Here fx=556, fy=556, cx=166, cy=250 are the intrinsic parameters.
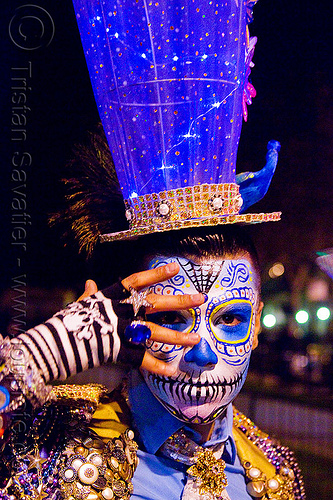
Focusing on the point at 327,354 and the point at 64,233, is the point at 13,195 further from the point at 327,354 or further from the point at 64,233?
the point at 327,354

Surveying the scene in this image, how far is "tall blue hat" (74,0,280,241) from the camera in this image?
2.06 meters

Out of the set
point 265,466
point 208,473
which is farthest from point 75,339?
point 265,466

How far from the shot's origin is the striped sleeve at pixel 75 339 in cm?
172

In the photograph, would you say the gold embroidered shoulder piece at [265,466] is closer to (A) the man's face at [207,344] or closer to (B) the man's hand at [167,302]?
(A) the man's face at [207,344]

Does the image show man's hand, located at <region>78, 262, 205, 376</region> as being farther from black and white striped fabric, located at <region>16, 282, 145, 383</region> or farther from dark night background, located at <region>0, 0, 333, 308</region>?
dark night background, located at <region>0, 0, 333, 308</region>

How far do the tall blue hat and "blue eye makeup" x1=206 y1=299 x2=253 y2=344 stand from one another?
13.1 inches

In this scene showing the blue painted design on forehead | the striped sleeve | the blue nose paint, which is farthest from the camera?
the blue painted design on forehead

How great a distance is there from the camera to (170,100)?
2.09m

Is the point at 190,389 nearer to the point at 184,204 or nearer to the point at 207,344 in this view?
the point at 207,344

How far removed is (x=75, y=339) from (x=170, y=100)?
0.96 metres

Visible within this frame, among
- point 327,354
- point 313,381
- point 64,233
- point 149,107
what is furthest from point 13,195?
point 327,354

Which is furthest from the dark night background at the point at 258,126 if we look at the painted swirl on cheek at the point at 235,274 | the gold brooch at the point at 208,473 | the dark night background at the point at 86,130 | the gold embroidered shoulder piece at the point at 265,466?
the gold embroidered shoulder piece at the point at 265,466
